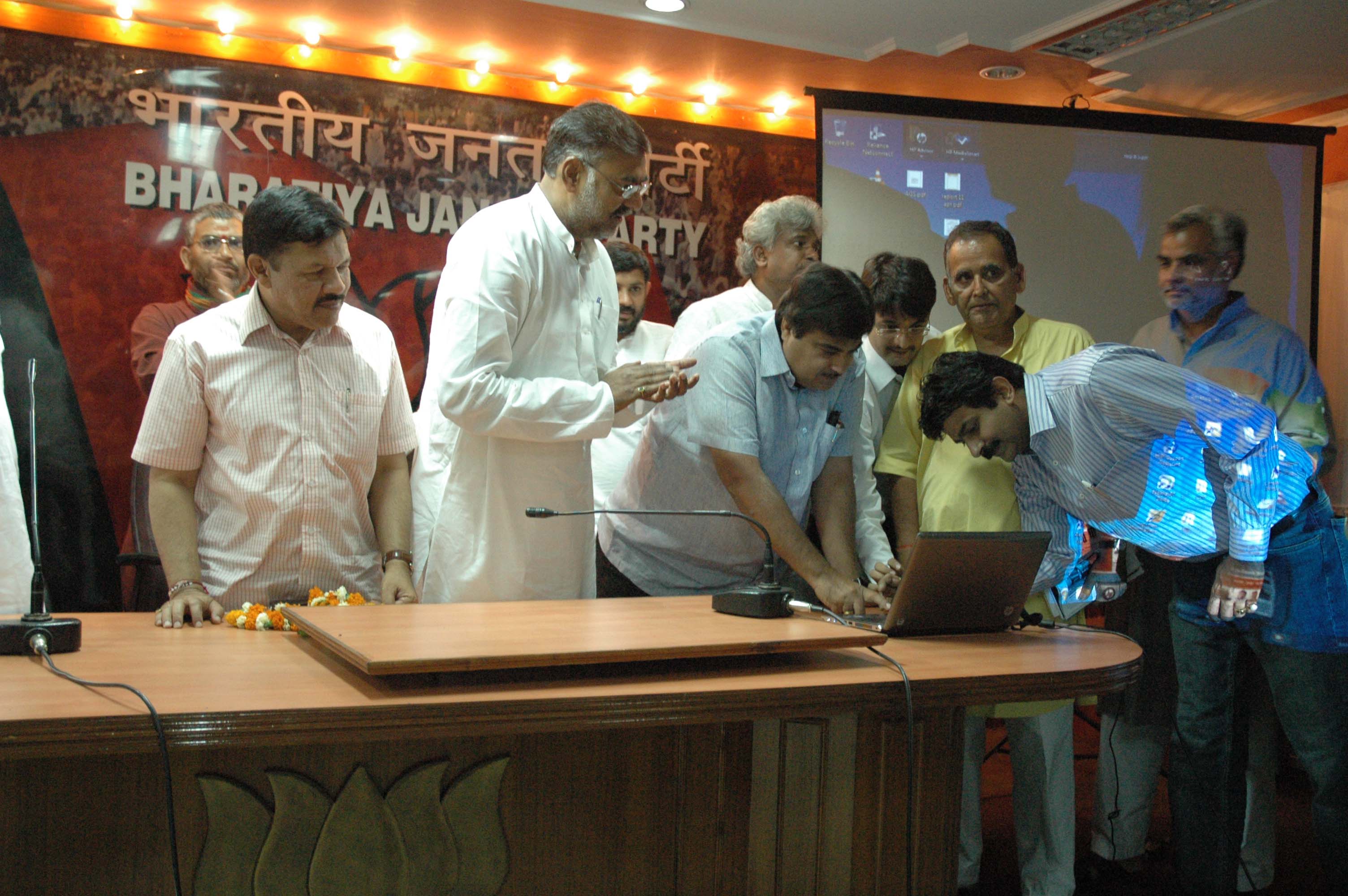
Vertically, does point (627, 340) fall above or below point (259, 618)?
above

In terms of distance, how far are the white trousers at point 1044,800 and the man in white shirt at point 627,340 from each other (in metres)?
1.32

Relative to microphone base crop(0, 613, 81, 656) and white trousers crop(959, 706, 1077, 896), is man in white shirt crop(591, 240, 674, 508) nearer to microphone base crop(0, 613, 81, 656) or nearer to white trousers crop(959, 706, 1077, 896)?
white trousers crop(959, 706, 1077, 896)

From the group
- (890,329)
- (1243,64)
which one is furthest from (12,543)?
(1243,64)

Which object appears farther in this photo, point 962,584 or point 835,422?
point 835,422

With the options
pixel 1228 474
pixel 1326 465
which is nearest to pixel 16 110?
pixel 1228 474

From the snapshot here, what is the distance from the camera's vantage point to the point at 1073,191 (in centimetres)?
472

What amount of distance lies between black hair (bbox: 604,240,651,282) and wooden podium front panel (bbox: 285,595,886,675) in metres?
1.99

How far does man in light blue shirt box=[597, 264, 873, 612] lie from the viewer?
2414mm

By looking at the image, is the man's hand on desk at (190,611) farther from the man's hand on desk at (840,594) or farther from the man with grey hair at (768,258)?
the man with grey hair at (768,258)

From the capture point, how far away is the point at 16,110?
406 cm

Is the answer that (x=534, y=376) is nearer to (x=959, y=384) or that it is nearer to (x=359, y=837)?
(x=959, y=384)

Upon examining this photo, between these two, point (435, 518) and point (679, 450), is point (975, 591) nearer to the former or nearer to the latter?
point (679, 450)

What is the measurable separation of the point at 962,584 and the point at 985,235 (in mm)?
1252

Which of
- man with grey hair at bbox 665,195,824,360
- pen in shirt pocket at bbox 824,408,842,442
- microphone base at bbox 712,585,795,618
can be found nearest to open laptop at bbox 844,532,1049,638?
microphone base at bbox 712,585,795,618
